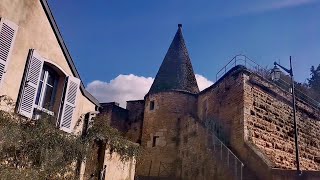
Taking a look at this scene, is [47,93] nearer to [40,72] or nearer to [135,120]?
[40,72]

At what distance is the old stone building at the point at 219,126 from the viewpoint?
12820 millimetres

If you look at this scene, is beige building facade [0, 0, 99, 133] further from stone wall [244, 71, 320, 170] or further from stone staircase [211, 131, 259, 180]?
stone wall [244, 71, 320, 170]

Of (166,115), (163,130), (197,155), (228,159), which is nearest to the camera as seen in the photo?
(228,159)

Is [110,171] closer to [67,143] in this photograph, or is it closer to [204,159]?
[67,143]

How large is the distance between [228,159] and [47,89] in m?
7.89

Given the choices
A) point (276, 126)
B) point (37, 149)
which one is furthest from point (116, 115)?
point (37, 149)

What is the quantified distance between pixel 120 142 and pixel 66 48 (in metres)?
3.13

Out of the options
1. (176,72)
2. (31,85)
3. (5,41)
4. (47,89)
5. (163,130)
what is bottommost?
(31,85)

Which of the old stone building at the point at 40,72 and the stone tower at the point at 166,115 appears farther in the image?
the stone tower at the point at 166,115

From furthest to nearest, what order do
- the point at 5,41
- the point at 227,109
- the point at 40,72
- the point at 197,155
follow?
the point at 197,155
the point at 227,109
the point at 40,72
the point at 5,41

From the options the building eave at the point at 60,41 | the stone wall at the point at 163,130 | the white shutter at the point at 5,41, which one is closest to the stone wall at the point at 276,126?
the stone wall at the point at 163,130

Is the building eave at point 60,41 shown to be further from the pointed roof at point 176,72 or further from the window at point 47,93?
the pointed roof at point 176,72

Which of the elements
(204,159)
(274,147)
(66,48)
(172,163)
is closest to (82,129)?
(66,48)

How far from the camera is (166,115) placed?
1956 cm
